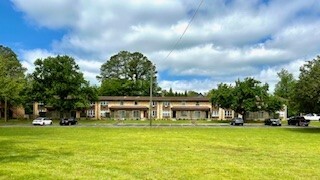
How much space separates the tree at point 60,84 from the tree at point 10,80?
3712mm

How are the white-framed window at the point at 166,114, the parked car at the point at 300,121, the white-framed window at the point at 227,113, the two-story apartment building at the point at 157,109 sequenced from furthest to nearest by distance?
the white-framed window at the point at 166,114 → the white-framed window at the point at 227,113 → the two-story apartment building at the point at 157,109 → the parked car at the point at 300,121

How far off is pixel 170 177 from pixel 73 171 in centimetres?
343

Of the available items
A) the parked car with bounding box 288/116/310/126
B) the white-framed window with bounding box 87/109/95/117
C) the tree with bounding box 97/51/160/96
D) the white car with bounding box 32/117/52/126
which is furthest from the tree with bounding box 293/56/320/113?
the tree with bounding box 97/51/160/96

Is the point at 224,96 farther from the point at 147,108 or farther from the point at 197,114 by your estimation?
the point at 147,108

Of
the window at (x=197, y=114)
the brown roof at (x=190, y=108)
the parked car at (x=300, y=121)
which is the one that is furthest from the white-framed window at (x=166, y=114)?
the parked car at (x=300, y=121)

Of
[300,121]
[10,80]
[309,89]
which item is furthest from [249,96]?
[10,80]

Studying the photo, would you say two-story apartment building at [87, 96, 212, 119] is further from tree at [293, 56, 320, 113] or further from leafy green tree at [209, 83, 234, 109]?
tree at [293, 56, 320, 113]

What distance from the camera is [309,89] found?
48.1 metres

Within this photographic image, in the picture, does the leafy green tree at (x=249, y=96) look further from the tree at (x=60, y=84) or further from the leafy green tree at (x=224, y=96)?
the tree at (x=60, y=84)

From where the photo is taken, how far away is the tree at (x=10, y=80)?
64.3m

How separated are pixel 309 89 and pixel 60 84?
165ft

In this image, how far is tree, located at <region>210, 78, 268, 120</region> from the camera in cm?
7819

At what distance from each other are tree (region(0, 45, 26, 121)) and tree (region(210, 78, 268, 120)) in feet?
125

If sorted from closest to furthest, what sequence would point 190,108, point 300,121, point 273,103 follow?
point 300,121, point 273,103, point 190,108
